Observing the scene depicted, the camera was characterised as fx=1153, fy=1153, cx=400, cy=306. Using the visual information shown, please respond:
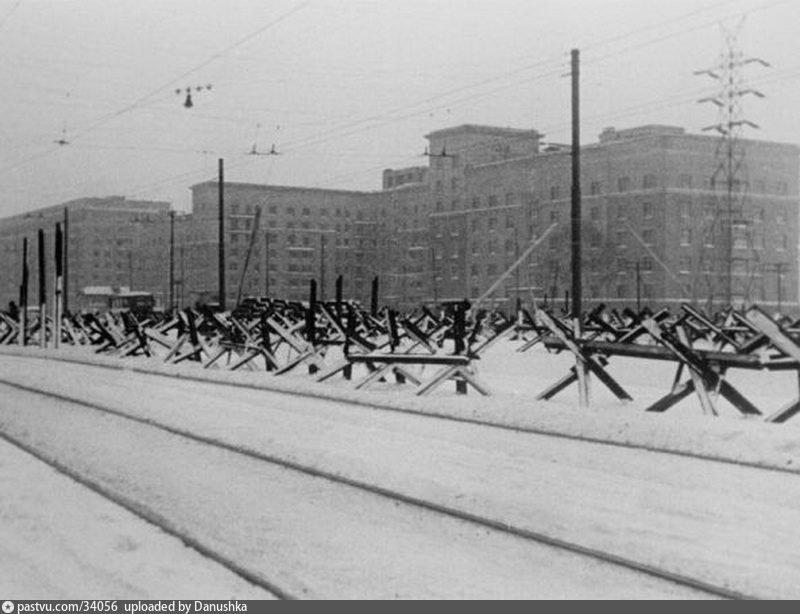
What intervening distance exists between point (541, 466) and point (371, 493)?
1.98 m

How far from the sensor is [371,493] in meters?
9.09

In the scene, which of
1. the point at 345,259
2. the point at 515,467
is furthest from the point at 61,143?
the point at 345,259

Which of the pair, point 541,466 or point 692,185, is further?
point 692,185

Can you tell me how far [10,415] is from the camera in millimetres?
15578

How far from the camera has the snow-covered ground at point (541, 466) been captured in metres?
6.97

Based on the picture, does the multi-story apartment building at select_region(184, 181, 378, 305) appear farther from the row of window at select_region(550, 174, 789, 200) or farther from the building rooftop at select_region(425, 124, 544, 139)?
the row of window at select_region(550, 174, 789, 200)

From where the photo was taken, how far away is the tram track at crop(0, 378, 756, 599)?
613cm

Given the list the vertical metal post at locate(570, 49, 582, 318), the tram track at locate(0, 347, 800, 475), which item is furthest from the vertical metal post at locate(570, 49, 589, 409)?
the tram track at locate(0, 347, 800, 475)

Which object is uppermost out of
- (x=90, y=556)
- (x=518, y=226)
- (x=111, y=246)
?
(x=111, y=246)

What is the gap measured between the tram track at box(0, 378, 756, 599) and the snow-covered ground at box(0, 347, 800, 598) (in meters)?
0.15

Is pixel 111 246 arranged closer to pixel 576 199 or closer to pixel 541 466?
pixel 576 199

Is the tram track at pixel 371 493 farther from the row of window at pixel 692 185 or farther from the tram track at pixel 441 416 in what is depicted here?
the row of window at pixel 692 185

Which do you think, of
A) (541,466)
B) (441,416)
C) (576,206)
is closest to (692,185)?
(576,206)

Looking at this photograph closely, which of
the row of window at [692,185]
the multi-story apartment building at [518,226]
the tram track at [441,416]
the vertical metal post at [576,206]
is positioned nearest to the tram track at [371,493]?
the tram track at [441,416]
